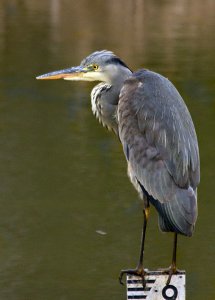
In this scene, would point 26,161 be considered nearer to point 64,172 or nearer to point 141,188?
point 64,172

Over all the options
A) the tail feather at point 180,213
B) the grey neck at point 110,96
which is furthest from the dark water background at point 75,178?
the tail feather at point 180,213

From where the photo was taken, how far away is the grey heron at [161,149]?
13.3 ft

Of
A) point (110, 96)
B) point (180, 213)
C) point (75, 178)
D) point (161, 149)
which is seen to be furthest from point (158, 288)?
point (75, 178)

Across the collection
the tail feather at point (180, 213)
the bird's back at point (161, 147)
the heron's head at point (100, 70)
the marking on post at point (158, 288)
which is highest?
the heron's head at point (100, 70)

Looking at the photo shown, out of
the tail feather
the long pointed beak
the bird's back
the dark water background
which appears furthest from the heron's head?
the dark water background

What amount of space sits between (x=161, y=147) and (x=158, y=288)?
2.00 feet

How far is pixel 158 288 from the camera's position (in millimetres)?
4027

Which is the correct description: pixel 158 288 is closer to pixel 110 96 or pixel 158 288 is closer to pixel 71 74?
pixel 110 96

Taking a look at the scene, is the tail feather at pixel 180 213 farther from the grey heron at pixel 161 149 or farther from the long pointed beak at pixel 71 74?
the long pointed beak at pixel 71 74

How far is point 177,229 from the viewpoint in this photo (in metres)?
4.00

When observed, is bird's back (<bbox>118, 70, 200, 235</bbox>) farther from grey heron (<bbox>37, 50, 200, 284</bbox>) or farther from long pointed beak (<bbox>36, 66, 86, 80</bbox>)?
long pointed beak (<bbox>36, 66, 86, 80</bbox>)

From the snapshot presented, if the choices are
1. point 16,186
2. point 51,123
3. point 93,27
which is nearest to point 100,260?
point 16,186

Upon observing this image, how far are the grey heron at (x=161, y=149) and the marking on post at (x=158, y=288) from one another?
0.03m

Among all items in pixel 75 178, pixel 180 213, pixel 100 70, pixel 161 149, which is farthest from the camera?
pixel 75 178
